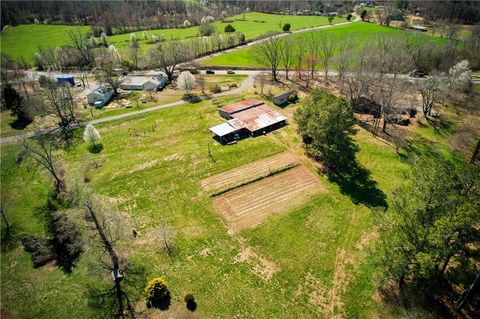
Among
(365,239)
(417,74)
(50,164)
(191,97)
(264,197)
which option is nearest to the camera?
(365,239)

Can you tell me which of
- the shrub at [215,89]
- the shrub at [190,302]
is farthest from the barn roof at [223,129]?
the shrub at [190,302]

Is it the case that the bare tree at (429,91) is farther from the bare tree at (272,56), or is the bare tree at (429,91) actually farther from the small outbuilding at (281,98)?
the bare tree at (272,56)

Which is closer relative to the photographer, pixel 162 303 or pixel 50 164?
pixel 162 303

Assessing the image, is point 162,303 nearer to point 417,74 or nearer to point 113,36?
point 417,74

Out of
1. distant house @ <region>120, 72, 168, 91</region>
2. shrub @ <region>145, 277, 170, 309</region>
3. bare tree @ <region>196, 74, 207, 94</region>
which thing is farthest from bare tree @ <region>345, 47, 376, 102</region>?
shrub @ <region>145, 277, 170, 309</region>

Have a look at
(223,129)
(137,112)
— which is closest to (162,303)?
(223,129)

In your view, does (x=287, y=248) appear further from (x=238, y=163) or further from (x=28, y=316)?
(x=28, y=316)

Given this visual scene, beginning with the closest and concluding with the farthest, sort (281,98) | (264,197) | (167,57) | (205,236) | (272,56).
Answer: (205,236)
(264,197)
(281,98)
(272,56)
(167,57)
